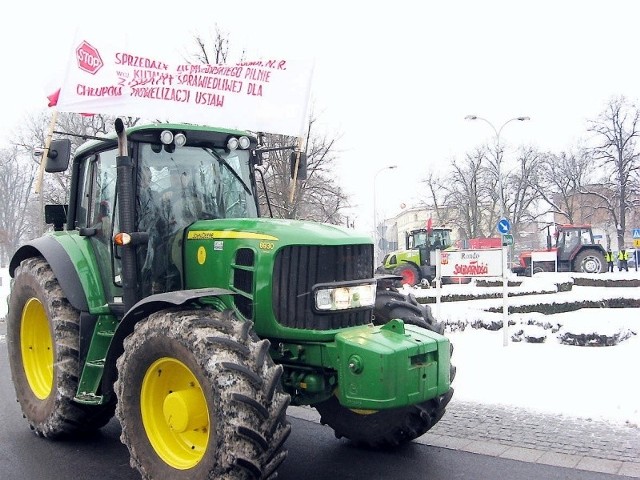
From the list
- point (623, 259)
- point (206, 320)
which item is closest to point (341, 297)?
point (206, 320)

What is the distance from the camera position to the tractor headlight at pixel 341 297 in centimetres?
457

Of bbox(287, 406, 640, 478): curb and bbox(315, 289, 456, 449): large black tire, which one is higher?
bbox(315, 289, 456, 449): large black tire

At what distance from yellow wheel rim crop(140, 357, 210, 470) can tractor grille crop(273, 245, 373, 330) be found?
30.8 inches

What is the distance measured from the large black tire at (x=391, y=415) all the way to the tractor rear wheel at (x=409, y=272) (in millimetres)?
22201

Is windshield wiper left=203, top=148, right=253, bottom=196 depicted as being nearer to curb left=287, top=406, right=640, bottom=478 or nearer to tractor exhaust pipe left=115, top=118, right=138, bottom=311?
tractor exhaust pipe left=115, top=118, right=138, bottom=311

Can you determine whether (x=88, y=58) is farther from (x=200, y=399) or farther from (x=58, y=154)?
(x=200, y=399)

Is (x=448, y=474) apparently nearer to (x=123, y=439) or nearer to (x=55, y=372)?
(x=123, y=439)

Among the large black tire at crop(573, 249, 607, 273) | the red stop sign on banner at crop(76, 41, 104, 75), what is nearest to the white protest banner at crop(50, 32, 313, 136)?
the red stop sign on banner at crop(76, 41, 104, 75)

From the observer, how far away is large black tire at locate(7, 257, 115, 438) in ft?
17.8

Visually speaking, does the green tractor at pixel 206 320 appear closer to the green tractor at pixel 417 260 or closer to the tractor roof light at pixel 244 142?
the tractor roof light at pixel 244 142

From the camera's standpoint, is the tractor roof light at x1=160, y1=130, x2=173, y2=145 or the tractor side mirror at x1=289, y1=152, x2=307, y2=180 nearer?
the tractor roof light at x1=160, y1=130, x2=173, y2=145

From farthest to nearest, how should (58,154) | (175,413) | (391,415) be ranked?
(58,154) → (391,415) → (175,413)

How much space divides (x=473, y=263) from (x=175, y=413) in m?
8.31

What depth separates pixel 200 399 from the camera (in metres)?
4.29
